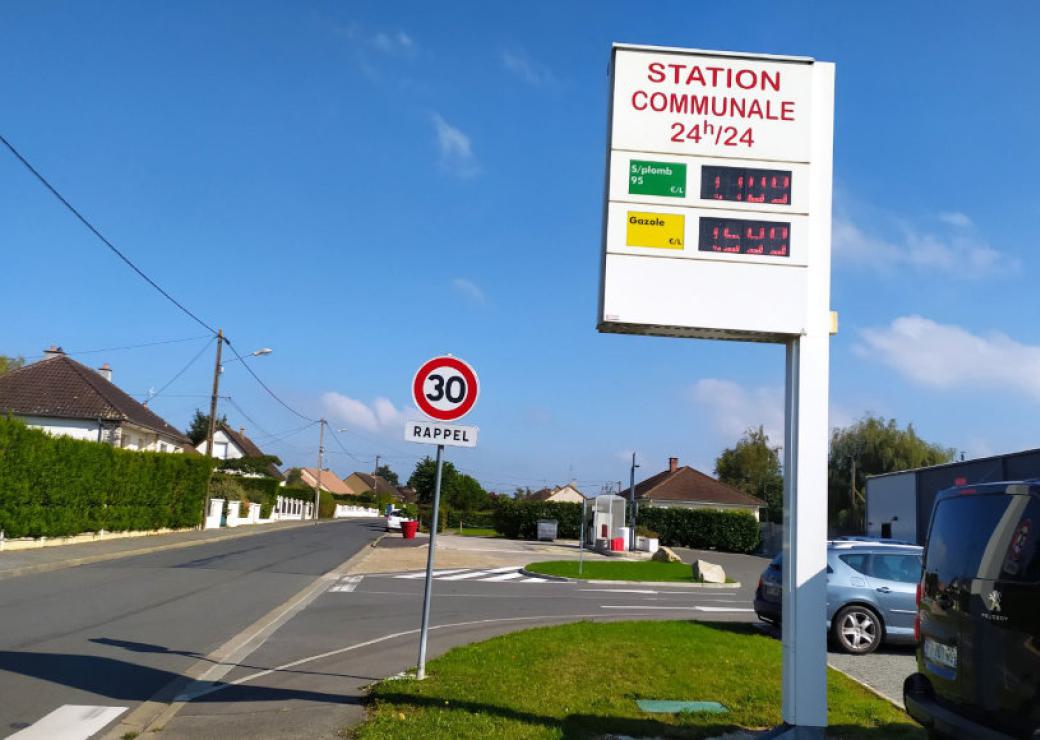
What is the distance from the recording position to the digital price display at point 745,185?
6766mm

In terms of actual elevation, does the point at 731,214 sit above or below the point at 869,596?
above

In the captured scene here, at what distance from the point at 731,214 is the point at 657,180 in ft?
2.04

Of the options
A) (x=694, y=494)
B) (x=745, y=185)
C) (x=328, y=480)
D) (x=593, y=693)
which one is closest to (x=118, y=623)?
(x=593, y=693)

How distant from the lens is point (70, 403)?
42.9m

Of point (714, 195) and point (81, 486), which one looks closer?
point (714, 195)

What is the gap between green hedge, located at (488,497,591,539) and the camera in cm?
5634

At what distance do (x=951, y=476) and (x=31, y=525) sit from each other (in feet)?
87.2

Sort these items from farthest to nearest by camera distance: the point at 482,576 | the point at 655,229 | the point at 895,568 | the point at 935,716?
the point at 482,576 < the point at 895,568 < the point at 655,229 < the point at 935,716

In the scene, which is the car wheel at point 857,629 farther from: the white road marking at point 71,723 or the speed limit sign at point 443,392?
the white road marking at point 71,723

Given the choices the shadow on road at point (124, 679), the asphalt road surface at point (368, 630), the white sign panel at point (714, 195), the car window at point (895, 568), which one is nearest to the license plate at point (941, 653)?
the white sign panel at point (714, 195)

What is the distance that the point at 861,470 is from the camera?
210 ft

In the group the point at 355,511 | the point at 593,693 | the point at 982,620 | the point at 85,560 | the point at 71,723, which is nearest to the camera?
the point at 982,620

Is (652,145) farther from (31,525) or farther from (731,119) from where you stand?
(31,525)

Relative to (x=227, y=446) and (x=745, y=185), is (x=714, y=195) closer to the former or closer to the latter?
(x=745, y=185)
